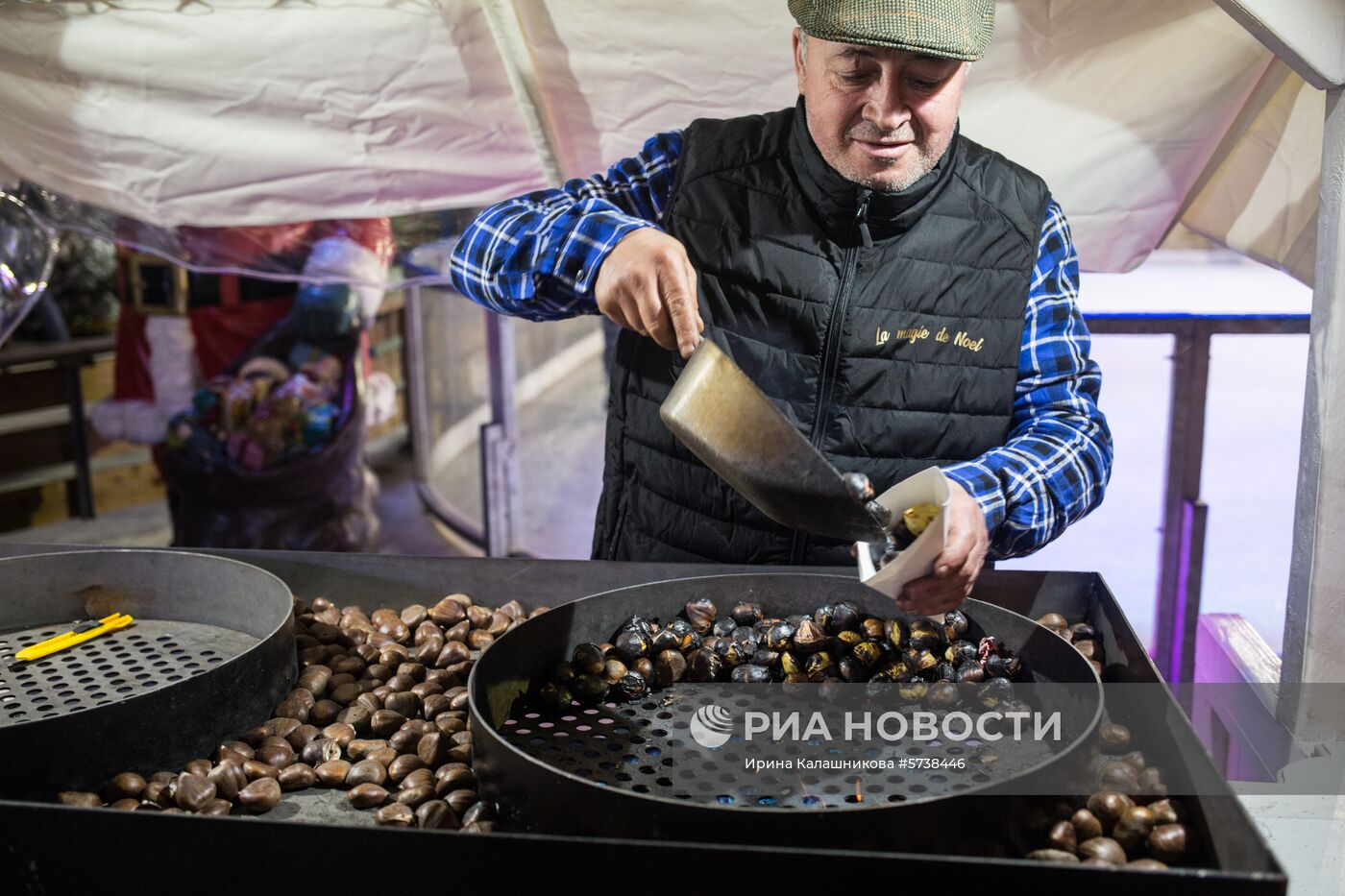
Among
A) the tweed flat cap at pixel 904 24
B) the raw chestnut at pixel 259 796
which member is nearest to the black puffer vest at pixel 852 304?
the tweed flat cap at pixel 904 24

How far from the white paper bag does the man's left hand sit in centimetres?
2

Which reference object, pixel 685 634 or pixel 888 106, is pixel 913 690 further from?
pixel 888 106

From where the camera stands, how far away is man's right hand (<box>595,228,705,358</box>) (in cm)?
114

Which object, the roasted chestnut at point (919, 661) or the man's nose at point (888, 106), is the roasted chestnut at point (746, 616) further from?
the man's nose at point (888, 106)

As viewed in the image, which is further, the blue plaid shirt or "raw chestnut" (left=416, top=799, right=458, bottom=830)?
the blue plaid shirt

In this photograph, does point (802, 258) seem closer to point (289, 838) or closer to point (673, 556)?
point (673, 556)

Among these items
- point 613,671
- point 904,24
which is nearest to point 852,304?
point 904,24

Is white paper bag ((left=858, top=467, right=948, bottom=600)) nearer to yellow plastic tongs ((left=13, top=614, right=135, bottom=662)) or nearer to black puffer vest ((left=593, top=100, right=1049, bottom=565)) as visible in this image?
black puffer vest ((left=593, top=100, right=1049, bottom=565))

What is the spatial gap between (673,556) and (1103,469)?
1.87 ft

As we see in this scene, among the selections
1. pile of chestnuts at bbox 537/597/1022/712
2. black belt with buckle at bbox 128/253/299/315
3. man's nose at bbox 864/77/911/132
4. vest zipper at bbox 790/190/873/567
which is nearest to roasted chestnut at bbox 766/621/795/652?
pile of chestnuts at bbox 537/597/1022/712

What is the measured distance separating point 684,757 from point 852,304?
0.65 meters

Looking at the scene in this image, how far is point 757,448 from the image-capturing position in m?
0.96

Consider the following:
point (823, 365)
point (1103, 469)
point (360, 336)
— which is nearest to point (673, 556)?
point (823, 365)

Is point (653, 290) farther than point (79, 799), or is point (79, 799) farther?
point (653, 290)
